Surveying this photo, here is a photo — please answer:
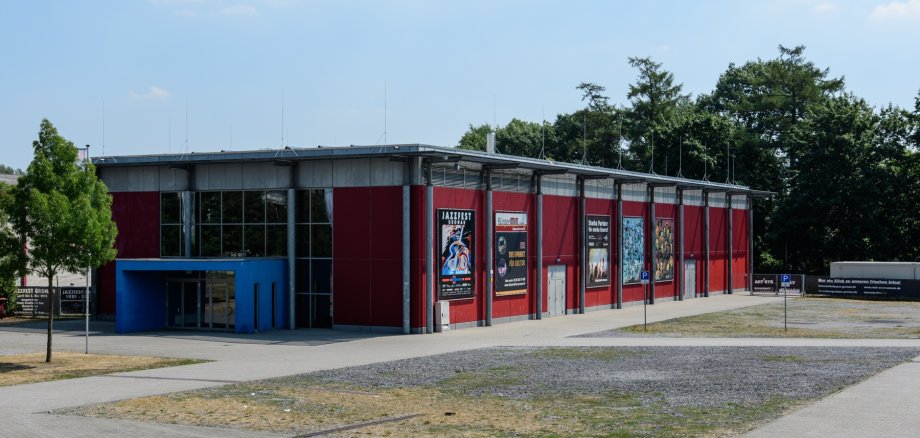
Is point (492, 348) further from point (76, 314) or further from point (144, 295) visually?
point (76, 314)

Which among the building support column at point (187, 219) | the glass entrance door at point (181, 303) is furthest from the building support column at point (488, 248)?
the building support column at point (187, 219)

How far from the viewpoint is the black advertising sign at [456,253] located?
42969mm

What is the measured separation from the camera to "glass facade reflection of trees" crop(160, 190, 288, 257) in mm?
45344

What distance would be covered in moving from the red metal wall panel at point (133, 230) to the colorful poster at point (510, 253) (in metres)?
15.5

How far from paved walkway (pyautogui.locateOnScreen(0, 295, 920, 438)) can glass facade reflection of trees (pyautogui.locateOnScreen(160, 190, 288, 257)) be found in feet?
16.8

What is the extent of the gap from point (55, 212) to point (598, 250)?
1206 inches

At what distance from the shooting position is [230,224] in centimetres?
4656

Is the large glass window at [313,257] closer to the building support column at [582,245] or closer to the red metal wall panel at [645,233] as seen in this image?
the building support column at [582,245]

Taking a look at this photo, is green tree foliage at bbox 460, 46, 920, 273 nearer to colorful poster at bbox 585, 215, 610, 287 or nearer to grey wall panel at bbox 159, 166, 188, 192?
colorful poster at bbox 585, 215, 610, 287

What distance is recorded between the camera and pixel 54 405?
22750 mm

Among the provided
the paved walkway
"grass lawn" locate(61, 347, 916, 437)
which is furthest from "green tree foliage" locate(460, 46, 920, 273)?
"grass lawn" locate(61, 347, 916, 437)

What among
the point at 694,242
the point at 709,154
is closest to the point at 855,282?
the point at 694,242

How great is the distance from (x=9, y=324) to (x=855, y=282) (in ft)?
161

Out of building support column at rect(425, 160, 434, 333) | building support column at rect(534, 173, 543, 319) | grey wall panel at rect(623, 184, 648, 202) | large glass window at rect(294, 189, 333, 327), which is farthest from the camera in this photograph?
grey wall panel at rect(623, 184, 648, 202)
